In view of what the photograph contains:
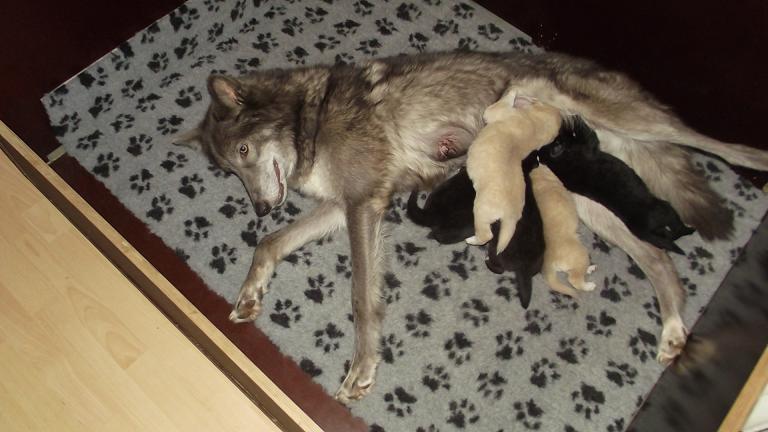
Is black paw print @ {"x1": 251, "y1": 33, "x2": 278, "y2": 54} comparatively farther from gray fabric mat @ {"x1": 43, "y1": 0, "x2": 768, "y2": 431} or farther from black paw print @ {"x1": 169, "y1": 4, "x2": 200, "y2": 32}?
black paw print @ {"x1": 169, "y1": 4, "x2": 200, "y2": 32}

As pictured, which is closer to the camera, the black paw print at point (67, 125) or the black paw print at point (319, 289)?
the black paw print at point (319, 289)

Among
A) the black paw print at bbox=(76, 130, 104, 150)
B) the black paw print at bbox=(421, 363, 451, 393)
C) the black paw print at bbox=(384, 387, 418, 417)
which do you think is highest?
the black paw print at bbox=(76, 130, 104, 150)

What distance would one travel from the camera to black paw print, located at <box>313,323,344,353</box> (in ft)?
8.55

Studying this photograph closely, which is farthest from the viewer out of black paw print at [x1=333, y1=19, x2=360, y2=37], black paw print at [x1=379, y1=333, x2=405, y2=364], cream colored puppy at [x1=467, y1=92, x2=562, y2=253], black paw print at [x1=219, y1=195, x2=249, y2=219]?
black paw print at [x1=333, y1=19, x2=360, y2=37]

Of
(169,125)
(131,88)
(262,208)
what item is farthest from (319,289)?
(131,88)

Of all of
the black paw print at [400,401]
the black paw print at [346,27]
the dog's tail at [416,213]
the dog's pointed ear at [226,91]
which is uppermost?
the dog's pointed ear at [226,91]

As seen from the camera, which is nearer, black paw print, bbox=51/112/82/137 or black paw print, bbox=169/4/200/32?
black paw print, bbox=51/112/82/137

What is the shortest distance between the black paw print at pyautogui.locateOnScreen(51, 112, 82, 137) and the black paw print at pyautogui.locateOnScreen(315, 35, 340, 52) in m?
1.26

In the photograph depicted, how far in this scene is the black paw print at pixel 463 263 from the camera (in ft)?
8.98

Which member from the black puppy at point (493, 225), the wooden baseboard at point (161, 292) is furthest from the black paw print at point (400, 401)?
the black puppy at point (493, 225)

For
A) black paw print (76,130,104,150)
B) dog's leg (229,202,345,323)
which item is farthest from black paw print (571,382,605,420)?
black paw print (76,130,104,150)

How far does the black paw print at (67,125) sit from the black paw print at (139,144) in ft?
0.90

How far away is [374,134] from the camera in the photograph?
259 centimetres

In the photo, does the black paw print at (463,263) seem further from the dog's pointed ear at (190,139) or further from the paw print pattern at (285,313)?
the dog's pointed ear at (190,139)
